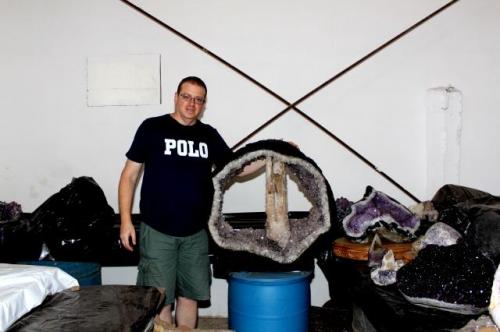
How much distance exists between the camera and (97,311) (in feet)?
5.38

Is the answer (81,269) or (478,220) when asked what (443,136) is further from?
(81,269)

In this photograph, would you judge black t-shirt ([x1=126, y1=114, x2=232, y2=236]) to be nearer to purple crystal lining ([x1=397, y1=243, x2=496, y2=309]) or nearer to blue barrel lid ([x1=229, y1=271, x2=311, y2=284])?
blue barrel lid ([x1=229, y1=271, x2=311, y2=284])

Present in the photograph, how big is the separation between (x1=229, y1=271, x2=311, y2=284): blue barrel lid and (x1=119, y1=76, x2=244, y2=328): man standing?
0.21 metres

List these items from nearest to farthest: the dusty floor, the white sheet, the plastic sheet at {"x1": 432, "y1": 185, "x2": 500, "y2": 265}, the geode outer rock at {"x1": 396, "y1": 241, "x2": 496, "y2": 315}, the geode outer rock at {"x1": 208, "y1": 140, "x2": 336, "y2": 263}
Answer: the white sheet, the geode outer rock at {"x1": 396, "y1": 241, "x2": 496, "y2": 315}, the plastic sheet at {"x1": 432, "y1": 185, "x2": 500, "y2": 265}, the geode outer rock at {"x1": 208, "y1": 140, "x2": 336, "y2": 263}, the dusty floor

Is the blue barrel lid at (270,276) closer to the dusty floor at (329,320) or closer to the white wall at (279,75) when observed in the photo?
the dusty floor at (329,320)

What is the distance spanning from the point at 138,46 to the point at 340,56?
1.43 metres

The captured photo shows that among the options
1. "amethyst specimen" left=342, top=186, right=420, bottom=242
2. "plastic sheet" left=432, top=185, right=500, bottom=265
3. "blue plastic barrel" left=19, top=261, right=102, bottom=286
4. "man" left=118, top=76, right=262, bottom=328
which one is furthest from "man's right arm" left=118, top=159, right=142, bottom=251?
"plastic sheet" left=432, top=185, right=500, bottom=265

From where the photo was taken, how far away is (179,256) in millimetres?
2586

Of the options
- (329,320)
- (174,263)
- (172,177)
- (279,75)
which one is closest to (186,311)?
(174,263)

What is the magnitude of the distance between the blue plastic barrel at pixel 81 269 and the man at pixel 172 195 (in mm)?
343

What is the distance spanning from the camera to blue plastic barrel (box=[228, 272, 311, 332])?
2.48 m

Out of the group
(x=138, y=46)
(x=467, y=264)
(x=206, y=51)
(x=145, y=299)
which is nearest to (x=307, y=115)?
(x=206, y=51)

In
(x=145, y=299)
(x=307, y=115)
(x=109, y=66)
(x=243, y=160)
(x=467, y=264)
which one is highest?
(x=109, y=66)

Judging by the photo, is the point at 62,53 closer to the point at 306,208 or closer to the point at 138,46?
the point at 138,46
